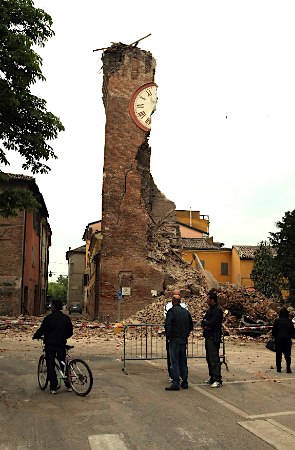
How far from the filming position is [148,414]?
647 cm

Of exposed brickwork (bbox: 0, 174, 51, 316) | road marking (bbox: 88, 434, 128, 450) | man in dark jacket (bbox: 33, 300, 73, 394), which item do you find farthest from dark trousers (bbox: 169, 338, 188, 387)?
exposed brickwork (bbox: 0, 174, 51, 316)

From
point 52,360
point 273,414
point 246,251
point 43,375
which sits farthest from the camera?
point 246,251

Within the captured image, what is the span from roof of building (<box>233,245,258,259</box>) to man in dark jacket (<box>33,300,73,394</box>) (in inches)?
1641

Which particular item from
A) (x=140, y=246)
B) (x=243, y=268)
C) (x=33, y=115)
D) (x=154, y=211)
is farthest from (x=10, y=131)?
(x=243, y=268)

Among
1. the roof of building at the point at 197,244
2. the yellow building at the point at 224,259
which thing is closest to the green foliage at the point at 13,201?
the yellow building at the point at 224,259

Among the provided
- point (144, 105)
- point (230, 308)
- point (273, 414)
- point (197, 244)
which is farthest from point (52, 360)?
point (197, 244)

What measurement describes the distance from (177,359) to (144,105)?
21520 millimetres

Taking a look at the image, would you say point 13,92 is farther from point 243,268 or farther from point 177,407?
point 243,268

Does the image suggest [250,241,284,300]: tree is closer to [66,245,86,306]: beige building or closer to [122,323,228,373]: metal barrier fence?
[122,323,228,373]: metal barrier fence

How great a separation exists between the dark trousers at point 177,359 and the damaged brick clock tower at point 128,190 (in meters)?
16.8

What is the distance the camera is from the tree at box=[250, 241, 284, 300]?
1654 inches

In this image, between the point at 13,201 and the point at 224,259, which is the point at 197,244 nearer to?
the point at 224,259

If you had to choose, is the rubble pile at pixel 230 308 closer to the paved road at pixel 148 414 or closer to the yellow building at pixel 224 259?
the paved road at pixel 148 414

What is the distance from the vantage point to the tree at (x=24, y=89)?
9.09 m
